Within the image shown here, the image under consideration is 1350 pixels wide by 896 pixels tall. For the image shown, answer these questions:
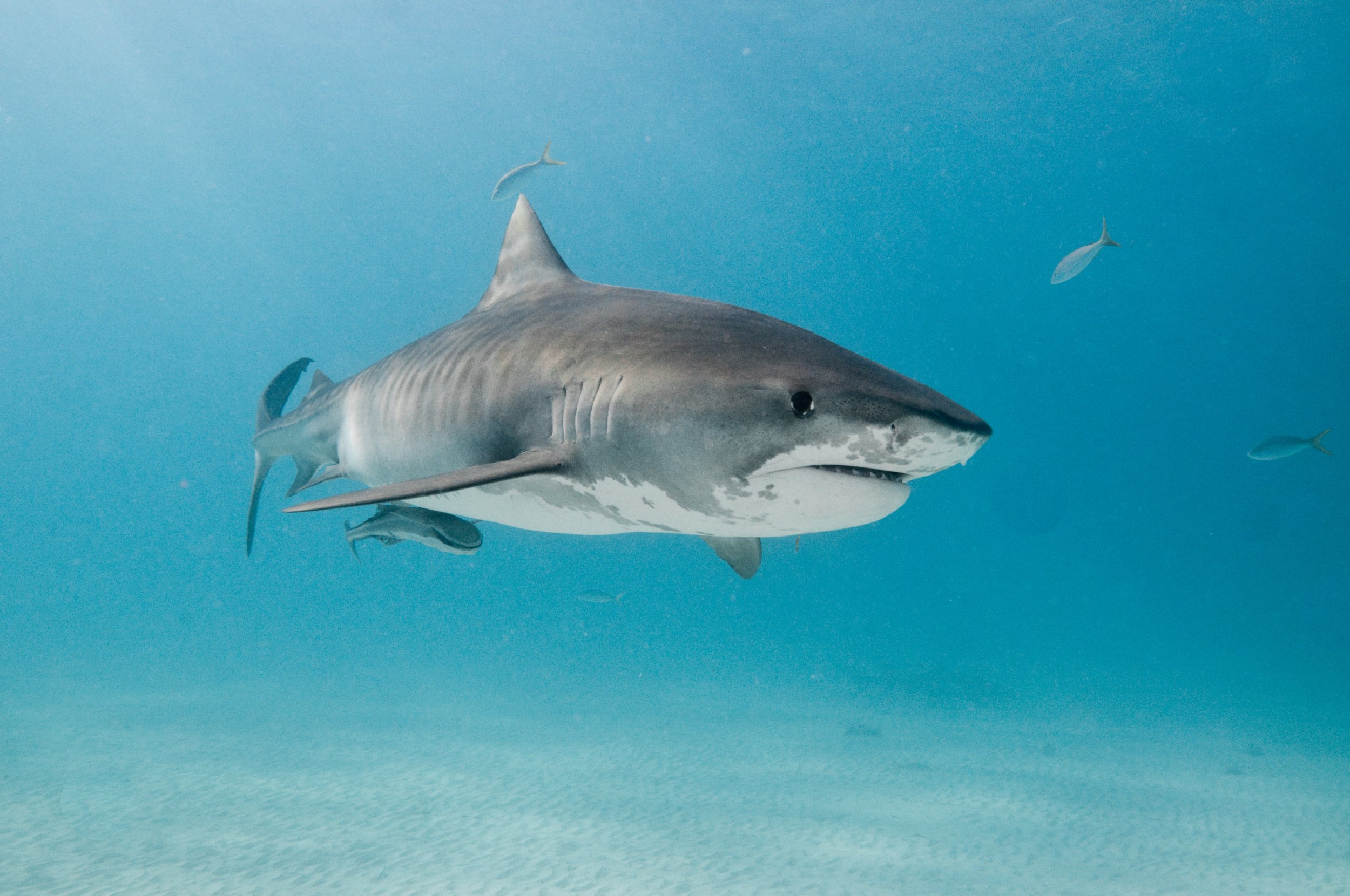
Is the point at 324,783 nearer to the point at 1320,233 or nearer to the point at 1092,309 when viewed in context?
the point at 1320,233

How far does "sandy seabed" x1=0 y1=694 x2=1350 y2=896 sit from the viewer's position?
6.43 meters

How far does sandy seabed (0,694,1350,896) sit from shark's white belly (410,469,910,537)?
14.5 ft

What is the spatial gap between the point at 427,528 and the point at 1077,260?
1152cm

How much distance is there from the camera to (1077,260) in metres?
11.5

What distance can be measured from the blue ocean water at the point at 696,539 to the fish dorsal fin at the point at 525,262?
5.07 m

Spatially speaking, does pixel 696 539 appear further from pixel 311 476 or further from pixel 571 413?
pixel 571 413

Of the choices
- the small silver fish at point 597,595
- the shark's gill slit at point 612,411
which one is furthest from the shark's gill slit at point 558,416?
the small silver fish at point 597,595

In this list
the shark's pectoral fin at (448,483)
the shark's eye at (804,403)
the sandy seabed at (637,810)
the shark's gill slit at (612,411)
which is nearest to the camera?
the shark's eye at (804,403)

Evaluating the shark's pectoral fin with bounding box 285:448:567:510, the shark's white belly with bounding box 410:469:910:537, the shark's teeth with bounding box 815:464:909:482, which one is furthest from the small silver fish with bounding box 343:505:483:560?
the shark's teeth with bounding box 815:464:909:482

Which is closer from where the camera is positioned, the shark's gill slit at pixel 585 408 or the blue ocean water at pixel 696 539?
the shark's gill slit at pixel 585 408

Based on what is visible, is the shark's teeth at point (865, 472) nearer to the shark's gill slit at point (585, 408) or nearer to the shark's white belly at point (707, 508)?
the shark's white belly at point (707, 508)

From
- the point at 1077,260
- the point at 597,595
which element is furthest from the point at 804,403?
the point at 1077,260

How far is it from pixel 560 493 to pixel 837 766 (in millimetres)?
11219

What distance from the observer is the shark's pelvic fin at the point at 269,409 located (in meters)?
6.22
